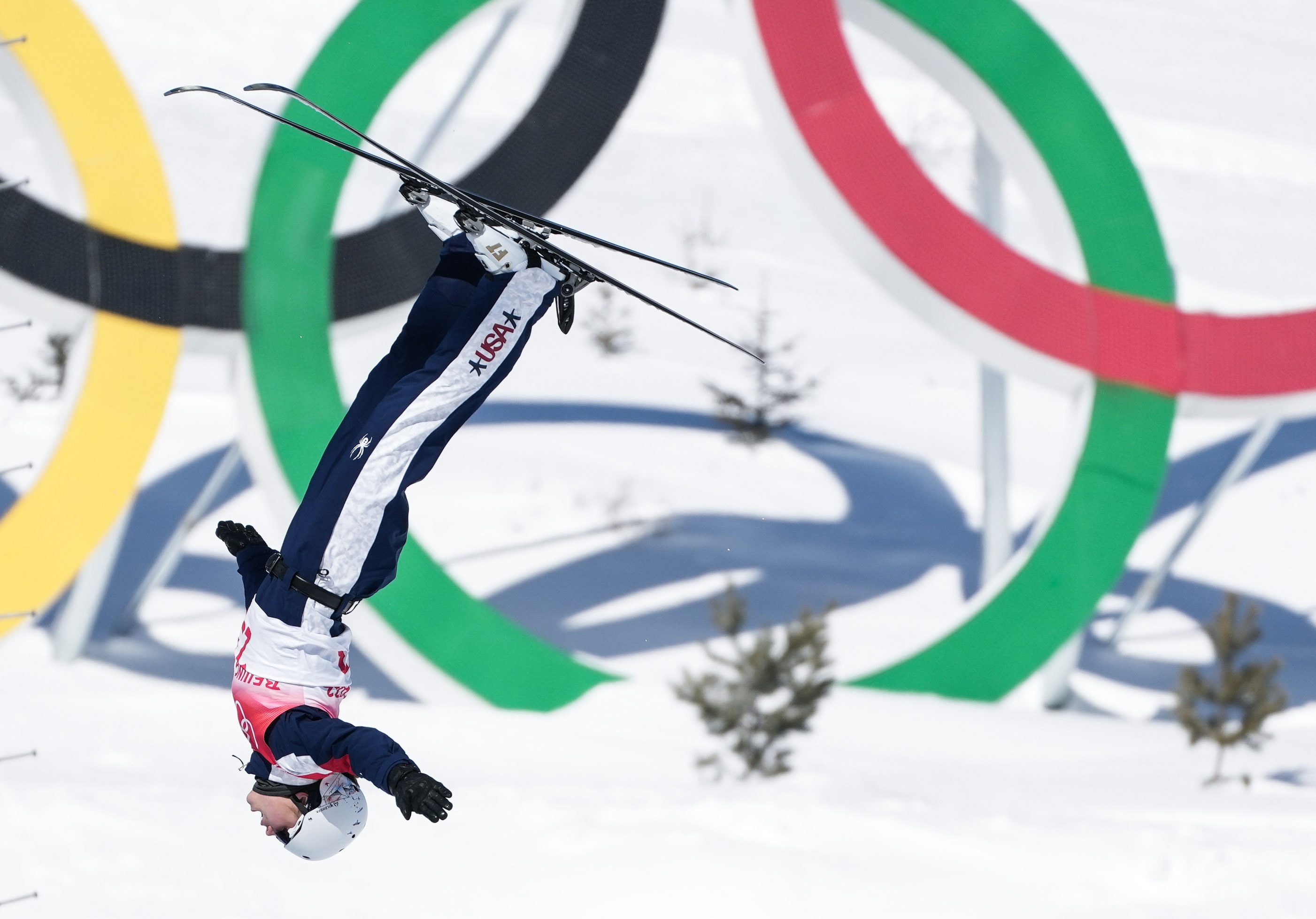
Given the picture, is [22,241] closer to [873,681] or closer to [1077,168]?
[873,681]

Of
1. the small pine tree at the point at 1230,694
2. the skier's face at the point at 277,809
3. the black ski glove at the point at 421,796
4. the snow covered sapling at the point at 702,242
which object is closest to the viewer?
the black ski glove at the point at 421,796

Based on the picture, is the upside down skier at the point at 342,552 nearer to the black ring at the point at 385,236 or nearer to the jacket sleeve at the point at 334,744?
the jacket sleeve at the point at 334,744

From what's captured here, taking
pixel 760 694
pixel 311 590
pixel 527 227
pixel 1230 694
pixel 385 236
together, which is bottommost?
pixel 760 694

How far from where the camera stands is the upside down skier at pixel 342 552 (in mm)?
5012

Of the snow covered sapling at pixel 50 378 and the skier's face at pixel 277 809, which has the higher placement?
the snow covered sapling at pixel 50 378

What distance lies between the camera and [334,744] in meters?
4.89

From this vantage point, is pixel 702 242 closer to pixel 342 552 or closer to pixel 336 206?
pixel 336 206

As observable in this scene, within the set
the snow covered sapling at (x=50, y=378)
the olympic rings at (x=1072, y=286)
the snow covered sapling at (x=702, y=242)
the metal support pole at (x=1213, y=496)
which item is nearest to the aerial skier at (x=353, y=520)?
the olympic rings at (x=1072, y=286)

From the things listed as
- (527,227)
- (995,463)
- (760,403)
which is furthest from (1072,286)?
(527,227)

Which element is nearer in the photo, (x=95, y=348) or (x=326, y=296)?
(x=95, y=348)

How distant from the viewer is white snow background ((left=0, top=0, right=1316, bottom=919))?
994cm

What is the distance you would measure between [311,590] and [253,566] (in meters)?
0.44

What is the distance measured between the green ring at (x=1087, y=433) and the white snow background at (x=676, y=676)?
45 cm

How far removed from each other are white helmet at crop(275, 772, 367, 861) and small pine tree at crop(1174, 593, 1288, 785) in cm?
848
